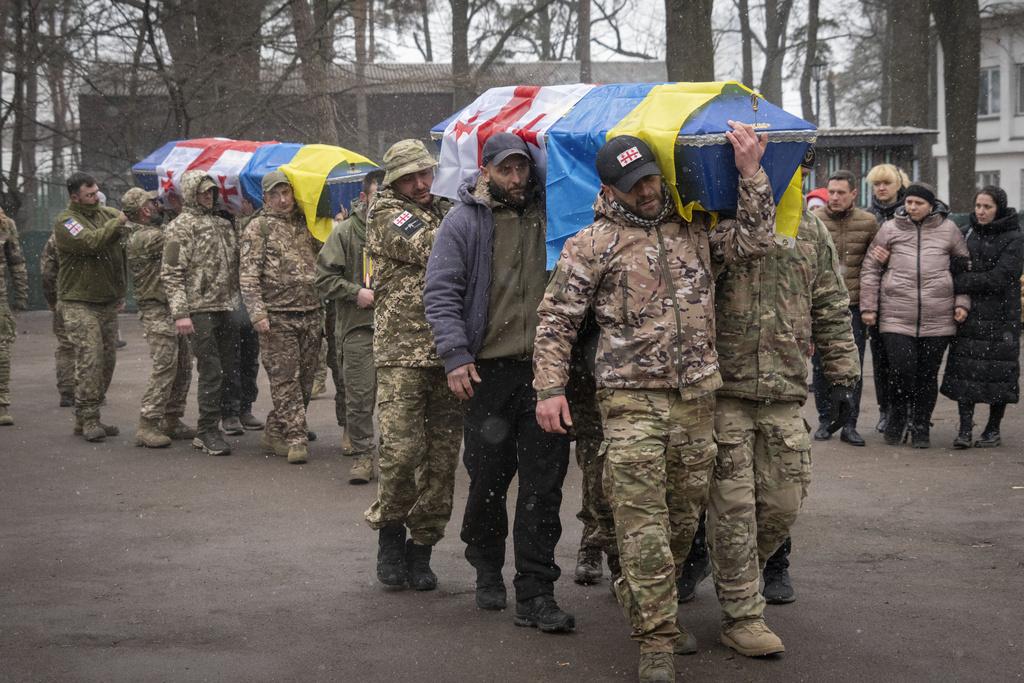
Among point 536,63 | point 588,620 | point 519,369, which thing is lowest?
point 588,620

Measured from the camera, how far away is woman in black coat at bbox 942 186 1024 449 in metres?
9.40

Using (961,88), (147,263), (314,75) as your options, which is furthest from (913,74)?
(147,263)

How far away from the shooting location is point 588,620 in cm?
559

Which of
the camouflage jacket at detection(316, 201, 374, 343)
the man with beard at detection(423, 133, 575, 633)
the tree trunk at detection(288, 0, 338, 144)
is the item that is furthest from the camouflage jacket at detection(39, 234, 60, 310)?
the tree trunk at detection(288, 0, 338, 144)

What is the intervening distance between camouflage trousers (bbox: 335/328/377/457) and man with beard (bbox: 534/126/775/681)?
3.98 m

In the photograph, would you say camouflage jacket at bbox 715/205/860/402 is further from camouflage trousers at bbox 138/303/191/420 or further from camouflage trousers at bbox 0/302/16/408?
camouflage trousers at bbox 0/302/16/408

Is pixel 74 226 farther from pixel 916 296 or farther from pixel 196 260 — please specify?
pixel 916 296

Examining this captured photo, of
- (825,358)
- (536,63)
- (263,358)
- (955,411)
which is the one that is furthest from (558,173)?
(536,63)

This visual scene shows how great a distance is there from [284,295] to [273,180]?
0.83m

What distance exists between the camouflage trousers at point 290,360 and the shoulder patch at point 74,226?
7.16 ft

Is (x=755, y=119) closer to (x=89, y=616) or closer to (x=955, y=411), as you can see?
(x=89, y=616)

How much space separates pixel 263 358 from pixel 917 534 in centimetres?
483

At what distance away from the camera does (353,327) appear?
29.2 ft

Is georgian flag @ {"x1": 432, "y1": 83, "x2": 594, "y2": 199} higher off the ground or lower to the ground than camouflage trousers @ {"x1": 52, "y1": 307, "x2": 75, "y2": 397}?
higher
